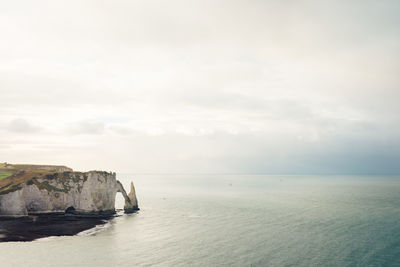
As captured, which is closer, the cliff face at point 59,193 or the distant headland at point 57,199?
the distant headland at point 57,199

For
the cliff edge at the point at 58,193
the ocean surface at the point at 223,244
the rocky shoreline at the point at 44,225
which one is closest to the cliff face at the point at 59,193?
the cliff edge at the point at 58,193

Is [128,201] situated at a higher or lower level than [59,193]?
lower

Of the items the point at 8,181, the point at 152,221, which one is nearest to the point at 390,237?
the point at 152,221

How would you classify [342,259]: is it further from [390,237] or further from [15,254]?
[15,254]

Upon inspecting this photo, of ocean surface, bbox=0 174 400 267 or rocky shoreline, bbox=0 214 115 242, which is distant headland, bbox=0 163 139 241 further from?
ocean surface, bbox=0 174 400 267

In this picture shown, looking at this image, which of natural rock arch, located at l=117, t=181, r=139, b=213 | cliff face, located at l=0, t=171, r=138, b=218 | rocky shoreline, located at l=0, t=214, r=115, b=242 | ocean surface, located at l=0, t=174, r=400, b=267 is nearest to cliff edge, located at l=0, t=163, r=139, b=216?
cliff face, located at l=0, t=171, r=138, b=218

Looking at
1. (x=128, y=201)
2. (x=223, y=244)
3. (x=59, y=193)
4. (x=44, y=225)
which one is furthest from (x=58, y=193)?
(x=223, y=244)

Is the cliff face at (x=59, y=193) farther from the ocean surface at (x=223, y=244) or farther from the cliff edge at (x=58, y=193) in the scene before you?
the ocean surface at (x=223, y=244)

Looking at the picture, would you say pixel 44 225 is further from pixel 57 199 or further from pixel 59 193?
pixel 59 193
